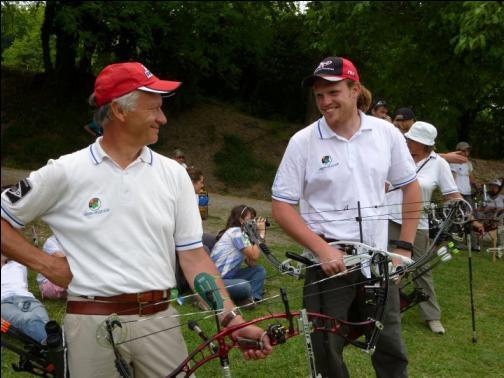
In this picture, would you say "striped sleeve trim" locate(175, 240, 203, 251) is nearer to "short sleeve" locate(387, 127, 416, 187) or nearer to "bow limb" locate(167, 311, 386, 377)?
"bow limb" locate(167, 311, 386, 377)

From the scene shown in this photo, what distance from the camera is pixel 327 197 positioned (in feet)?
8.87

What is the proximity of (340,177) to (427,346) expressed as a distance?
3.01 meters

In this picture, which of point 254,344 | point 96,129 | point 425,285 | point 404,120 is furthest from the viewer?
point 404,120

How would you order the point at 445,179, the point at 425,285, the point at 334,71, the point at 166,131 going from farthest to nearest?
1. the point at 166,131
2. the point at 425,285
3. the point at 445,179
4. the point at 334,71

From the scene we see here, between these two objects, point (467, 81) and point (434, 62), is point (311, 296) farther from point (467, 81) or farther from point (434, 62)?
point (467, 81)

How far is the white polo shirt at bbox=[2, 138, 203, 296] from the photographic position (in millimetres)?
2021

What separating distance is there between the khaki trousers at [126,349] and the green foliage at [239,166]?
13.6 meters

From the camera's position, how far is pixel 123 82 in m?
2.11

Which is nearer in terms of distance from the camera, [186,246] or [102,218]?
[102,218]

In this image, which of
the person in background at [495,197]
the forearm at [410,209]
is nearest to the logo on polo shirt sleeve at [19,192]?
the forearm at [410,209]

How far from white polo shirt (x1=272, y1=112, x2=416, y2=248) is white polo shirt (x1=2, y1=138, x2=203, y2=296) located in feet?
2.70

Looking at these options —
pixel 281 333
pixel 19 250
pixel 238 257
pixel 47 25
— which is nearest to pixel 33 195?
pixel 19 250

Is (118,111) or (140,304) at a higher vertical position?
(118,111)

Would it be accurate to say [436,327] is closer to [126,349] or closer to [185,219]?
[185,219]
